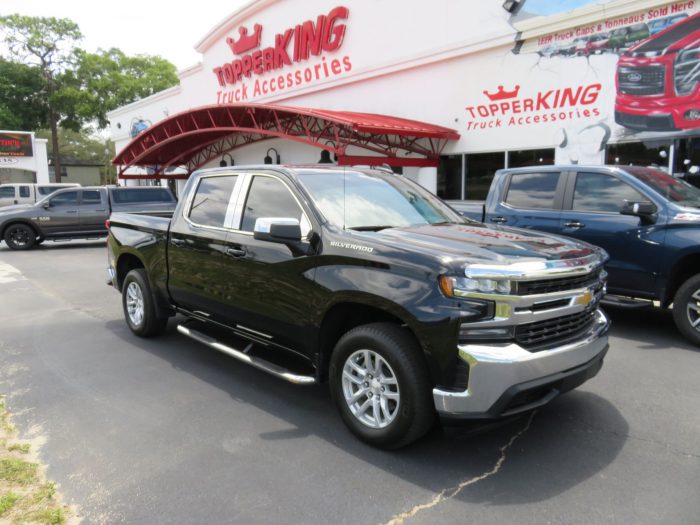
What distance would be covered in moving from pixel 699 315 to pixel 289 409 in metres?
4.46

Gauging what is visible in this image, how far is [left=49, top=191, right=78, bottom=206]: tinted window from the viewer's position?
15906 millimetres

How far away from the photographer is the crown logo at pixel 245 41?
20.9m

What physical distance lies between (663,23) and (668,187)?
6.11 meters

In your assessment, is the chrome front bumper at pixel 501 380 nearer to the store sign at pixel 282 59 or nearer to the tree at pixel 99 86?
the store sign at pixel 282 59

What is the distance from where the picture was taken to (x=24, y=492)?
3033 millimetres

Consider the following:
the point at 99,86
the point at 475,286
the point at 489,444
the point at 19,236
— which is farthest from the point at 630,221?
the point at 99,86

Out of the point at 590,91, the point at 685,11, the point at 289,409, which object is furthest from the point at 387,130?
the point at 289,409

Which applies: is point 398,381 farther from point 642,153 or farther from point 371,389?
point 642,153

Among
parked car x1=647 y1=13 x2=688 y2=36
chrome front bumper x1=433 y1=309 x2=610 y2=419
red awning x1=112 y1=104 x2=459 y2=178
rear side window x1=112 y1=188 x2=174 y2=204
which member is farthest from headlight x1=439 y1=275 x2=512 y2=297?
rear side window x1=112 y1=188 x2=174 y2=204

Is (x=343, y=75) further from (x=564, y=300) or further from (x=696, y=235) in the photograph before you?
(x=564, y=300)

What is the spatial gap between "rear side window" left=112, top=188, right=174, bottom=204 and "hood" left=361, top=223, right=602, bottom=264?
1460 cm

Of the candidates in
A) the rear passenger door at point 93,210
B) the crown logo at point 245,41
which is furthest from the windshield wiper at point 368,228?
the crown logo at point 245,41

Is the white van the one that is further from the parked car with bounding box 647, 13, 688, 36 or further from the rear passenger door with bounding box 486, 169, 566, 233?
the parked car with bounding box 647, 13, 688, 36

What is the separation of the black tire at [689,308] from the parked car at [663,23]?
7.15 metres
